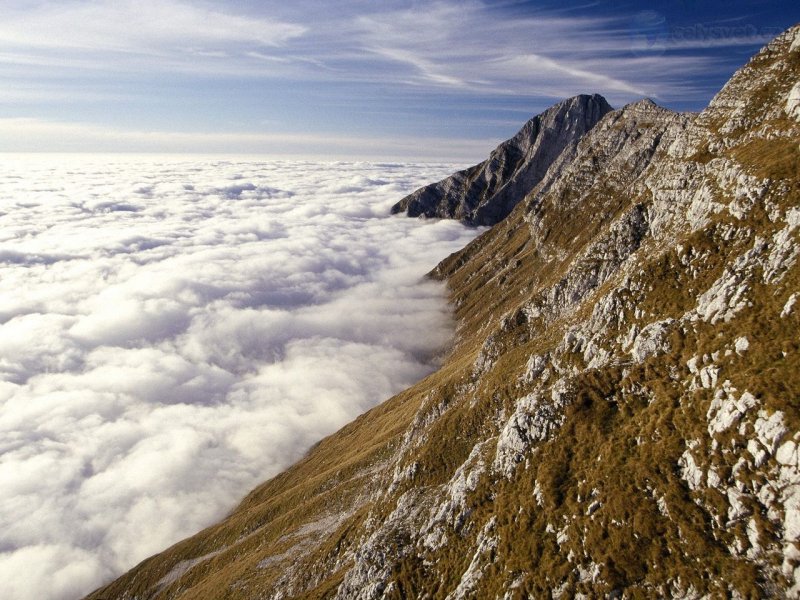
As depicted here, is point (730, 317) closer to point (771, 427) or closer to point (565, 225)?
point (771, 427)

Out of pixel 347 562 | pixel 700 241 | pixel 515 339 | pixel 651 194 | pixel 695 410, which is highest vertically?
pixel 651 194

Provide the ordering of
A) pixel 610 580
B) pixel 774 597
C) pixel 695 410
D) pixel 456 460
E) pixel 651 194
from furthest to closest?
pixel 651 194, pixel 456 460, pixel 695 410, pixel 610 580, pixel 774 597

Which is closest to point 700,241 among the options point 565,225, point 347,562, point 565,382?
point 565,382

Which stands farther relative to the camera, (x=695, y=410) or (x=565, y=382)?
(x=565, y=382)

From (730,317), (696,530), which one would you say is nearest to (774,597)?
(696,530)

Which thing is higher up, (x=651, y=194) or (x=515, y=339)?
(x=651, y=194)

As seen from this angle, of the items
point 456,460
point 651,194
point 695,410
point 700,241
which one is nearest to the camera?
point 695,410
